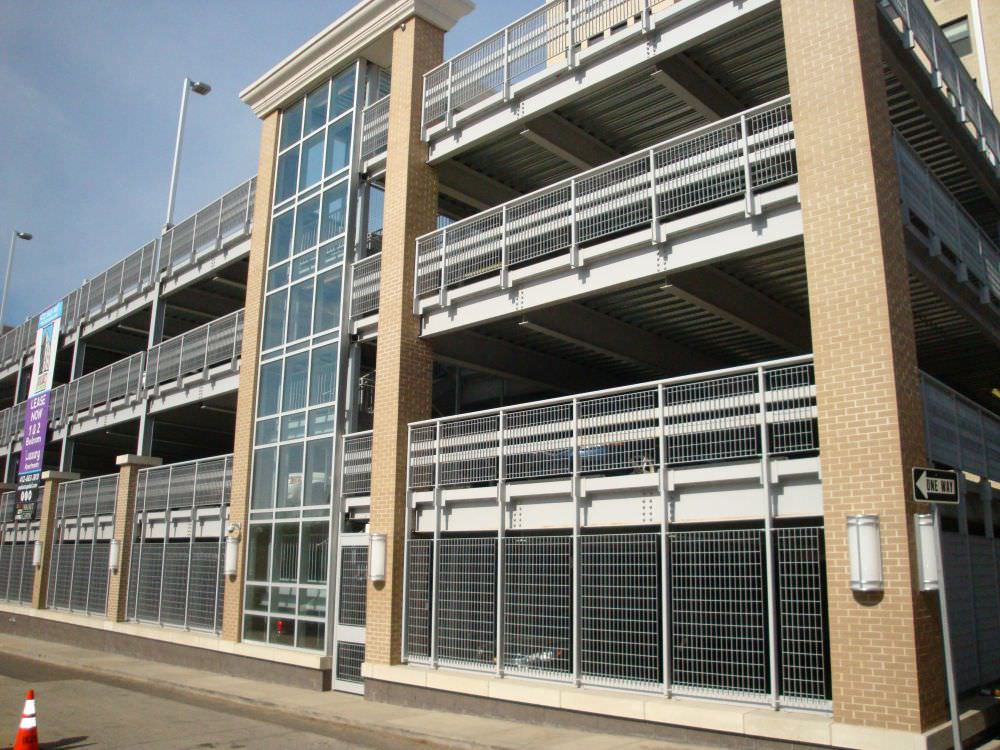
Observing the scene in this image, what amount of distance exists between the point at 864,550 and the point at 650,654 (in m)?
3.38

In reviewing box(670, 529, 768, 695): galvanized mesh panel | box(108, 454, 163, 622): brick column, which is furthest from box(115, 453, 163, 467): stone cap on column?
box(670, 529, 768, 695): galvanized mesh panel

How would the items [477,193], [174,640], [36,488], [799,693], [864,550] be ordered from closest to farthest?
1. [864,550]
2. [799,693]
3. [477,193]
4. [174,640]
5. [36,488]

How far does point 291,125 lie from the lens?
20734 mm

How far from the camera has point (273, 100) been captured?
826 inches

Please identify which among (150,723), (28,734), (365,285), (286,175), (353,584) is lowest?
(150,723)

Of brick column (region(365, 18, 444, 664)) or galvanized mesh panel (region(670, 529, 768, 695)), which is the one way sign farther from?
brick column (region(365, 18, 444, 664))

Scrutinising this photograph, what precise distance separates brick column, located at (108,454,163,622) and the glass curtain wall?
6.65 meters

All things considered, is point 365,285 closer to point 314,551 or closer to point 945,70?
point 314,551

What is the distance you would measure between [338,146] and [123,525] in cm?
1234

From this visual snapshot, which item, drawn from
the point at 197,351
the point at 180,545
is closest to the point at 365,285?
the point at 197,351

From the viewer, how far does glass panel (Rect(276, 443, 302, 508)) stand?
17.7 metres

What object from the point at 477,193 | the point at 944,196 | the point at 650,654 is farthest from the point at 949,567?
the point at 477,193

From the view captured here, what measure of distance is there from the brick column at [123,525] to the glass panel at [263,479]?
6.36 meters

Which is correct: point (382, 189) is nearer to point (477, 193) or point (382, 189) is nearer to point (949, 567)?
point (477, 193)
